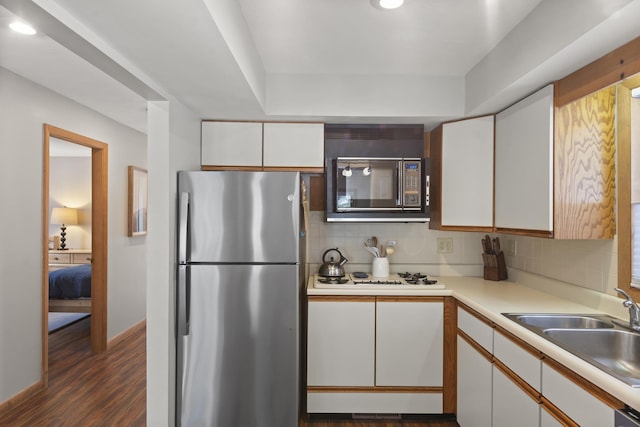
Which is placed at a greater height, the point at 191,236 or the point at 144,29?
the point at 144,29

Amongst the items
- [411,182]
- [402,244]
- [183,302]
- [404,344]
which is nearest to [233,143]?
[183,302]

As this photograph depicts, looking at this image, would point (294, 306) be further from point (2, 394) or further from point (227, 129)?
point (2, 394)

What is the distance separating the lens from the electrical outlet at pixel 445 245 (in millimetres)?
3193

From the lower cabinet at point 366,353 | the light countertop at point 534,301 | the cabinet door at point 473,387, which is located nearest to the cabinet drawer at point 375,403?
the lower cabinet at point 366,353

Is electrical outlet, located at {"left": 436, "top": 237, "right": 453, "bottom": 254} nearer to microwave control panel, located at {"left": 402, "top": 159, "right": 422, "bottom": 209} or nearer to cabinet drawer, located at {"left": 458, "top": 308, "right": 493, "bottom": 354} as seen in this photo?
microwave control panel, located at {"left": 402, "top": 159, "right": 422, "bottom": 209}

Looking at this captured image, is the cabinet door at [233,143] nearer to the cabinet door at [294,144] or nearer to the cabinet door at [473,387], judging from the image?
the cabinet door at [294,144]

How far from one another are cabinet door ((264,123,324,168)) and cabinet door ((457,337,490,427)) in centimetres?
158

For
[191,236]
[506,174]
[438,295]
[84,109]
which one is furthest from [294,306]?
[84,109]

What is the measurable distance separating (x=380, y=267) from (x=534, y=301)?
1051 millimetres

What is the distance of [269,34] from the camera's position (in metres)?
2.05

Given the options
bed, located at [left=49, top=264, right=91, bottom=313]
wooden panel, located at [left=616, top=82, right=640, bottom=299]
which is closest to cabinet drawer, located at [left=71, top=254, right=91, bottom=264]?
bed, located at [left=49, top=264, right=91, bottom=313]

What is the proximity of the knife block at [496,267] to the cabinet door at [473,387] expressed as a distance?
2.41 ft

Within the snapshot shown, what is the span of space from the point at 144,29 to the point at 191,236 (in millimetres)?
1208

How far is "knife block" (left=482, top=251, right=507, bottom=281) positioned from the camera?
294 cm
